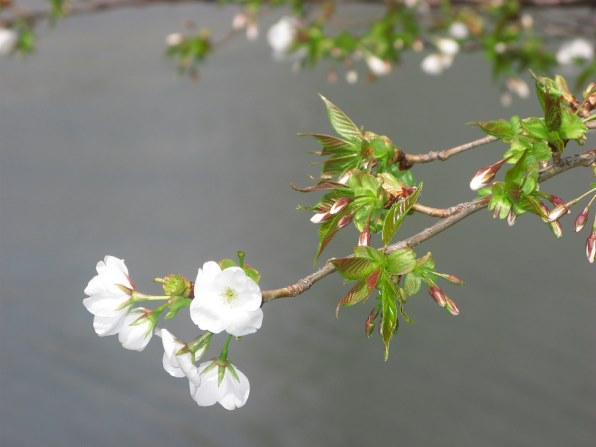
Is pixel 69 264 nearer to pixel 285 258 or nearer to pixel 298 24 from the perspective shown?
pixel 285 258

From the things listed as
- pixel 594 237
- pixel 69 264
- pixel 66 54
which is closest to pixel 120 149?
pixel 69 264

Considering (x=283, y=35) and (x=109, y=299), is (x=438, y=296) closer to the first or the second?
(x=109, y=299)

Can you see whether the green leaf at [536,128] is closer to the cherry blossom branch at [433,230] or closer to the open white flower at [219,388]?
the cherry blossom branch at [433,230]

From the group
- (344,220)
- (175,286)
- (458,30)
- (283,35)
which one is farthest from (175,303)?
(458,30)

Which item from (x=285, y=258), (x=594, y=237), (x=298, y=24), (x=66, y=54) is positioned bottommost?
(x=66, y=54)

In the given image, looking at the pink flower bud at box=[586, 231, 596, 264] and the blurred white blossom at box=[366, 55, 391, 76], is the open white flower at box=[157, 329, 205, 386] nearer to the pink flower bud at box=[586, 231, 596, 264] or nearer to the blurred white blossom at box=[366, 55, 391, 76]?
the pink flower bud at box=[586, 231, 596, 264]
